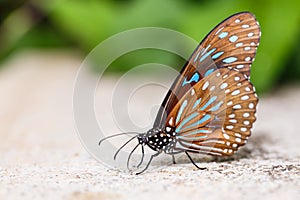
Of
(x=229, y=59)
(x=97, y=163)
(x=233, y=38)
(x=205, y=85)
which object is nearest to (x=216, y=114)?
(x=205, y=85)

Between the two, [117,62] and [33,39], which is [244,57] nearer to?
[117,62]

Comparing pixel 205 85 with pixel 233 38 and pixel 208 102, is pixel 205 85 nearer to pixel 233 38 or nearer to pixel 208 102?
pixel 208 102

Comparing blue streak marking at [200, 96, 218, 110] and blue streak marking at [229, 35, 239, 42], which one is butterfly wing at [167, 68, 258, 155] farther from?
blue streak marking at [229, 35, 239, 42]

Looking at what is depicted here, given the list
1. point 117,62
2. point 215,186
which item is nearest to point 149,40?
point 117,62

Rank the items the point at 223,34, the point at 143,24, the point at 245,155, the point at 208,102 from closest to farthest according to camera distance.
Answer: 1. the point at 223,34
2. the point at 208,102
3. the point at 245,155
4. the point at 143,24

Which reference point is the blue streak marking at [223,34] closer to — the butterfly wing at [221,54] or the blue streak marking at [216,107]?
the butterfly wing at [221,54]

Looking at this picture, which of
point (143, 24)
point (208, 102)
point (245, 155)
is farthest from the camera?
point (143, 24)

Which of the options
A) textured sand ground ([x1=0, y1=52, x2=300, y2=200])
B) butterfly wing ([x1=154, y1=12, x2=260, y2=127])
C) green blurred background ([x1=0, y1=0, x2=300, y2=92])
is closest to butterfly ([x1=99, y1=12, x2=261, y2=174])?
butterfly wing ([x1=154, y1=12, x2=260, y2=127])

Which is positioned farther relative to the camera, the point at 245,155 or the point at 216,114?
the point at 245,155
